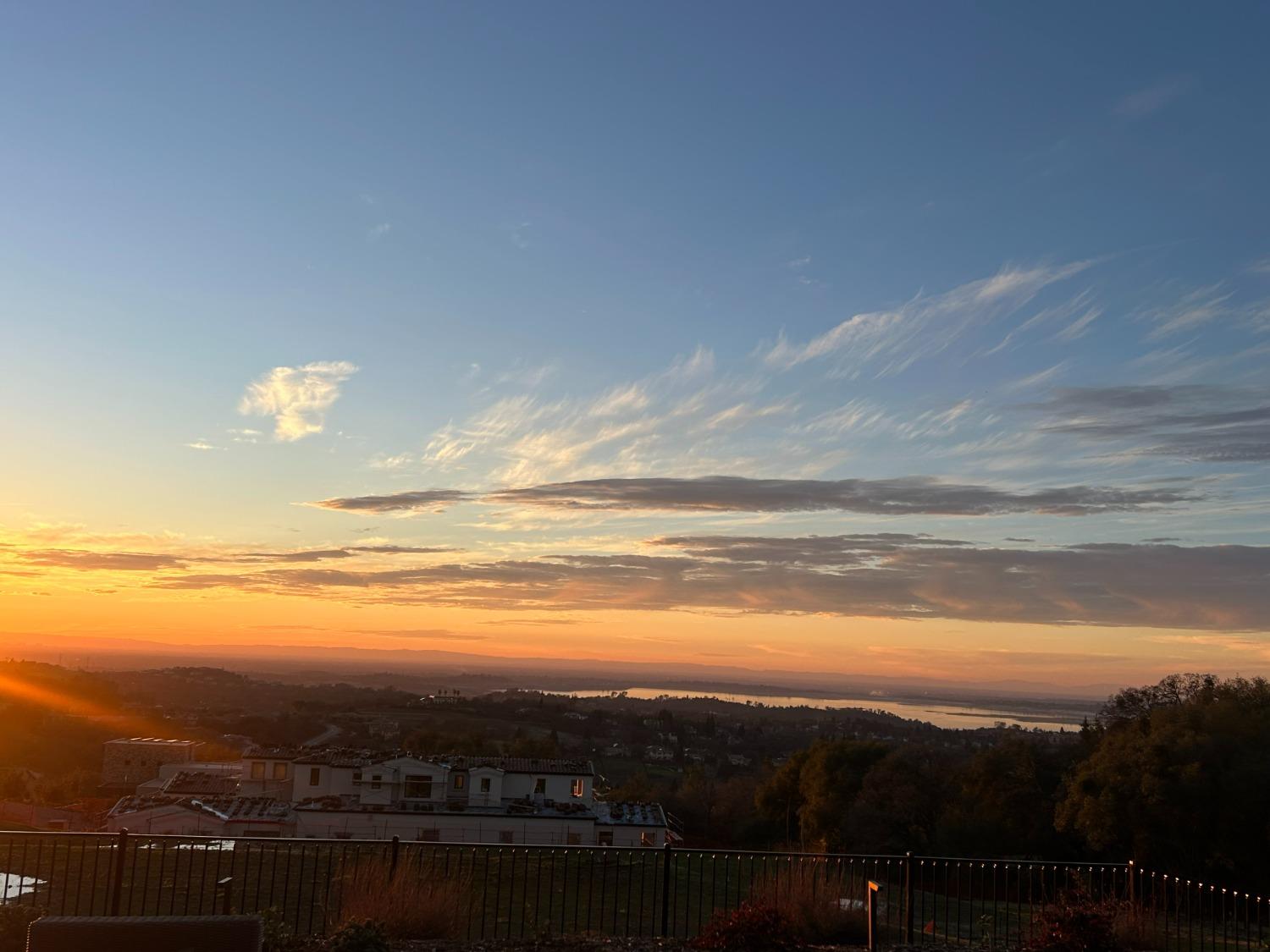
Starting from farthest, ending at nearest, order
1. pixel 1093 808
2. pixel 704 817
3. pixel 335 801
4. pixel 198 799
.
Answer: pixel 704 817 → pixel 335 801 → pixel 198 799 → pixel 1093 808

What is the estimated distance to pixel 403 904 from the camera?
29.1 feet

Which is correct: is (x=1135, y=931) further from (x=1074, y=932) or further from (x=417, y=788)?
(x=417, y=788)

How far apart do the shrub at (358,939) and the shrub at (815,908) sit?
357 centimetres

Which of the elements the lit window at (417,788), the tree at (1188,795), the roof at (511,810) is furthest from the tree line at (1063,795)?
the lit window at (417,788)

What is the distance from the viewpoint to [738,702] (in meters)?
166

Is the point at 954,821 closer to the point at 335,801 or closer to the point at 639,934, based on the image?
the point at 335,801

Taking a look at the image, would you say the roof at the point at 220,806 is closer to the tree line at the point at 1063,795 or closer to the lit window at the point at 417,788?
the lit window at the point at 417,788

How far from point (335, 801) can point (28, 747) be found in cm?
3631

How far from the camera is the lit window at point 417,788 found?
3316 centimetres

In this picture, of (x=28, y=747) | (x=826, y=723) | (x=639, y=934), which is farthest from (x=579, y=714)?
(x=639, y=934)

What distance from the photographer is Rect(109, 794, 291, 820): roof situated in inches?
1045


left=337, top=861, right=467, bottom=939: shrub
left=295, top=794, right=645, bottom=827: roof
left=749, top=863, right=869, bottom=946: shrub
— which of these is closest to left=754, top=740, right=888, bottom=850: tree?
left=295, top=794, right=645, bottom=827: roof

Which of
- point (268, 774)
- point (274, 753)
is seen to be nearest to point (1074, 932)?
point (268, 774)

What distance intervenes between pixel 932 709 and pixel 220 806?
146m
